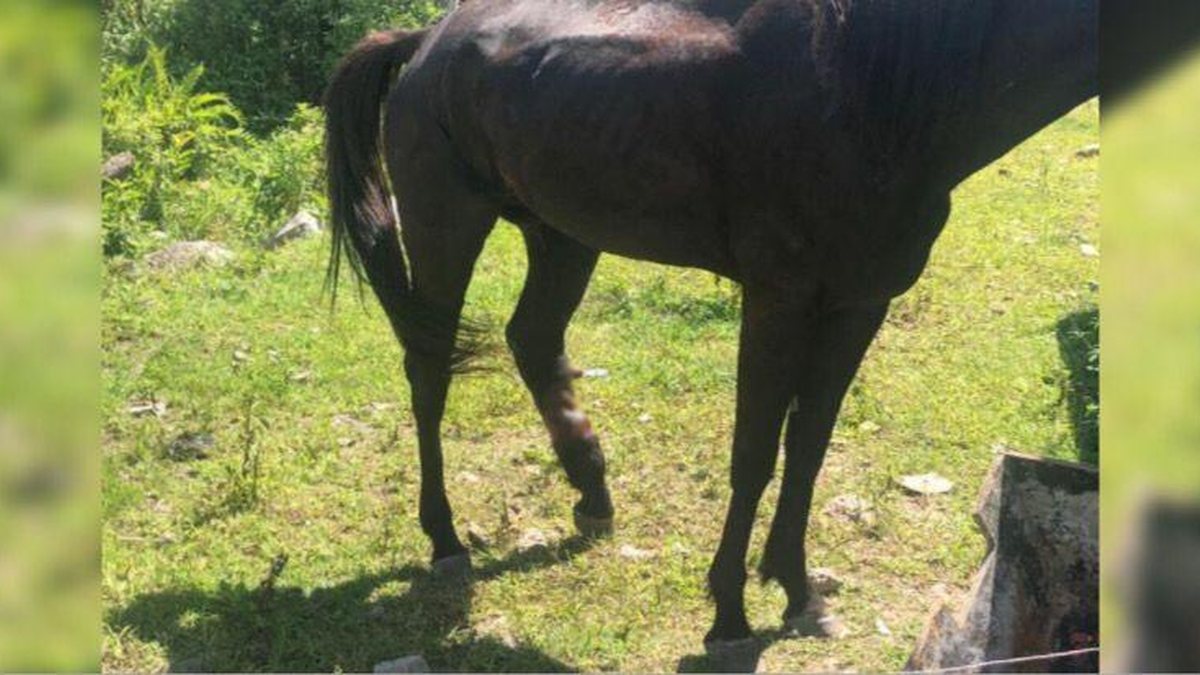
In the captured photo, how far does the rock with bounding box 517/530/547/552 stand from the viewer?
3.90 m

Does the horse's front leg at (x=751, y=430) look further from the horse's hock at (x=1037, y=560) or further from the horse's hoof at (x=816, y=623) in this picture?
the horse's hock at (x=1037, y=560)

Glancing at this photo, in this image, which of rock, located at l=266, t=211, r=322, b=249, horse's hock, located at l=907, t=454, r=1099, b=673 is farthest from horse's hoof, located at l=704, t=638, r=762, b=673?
rock, located at l=266, t=211, r=322, b=249

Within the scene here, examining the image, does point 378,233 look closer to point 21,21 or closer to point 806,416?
point 806,416

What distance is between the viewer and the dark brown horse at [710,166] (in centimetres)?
264

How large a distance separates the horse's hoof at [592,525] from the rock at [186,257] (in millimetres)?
2643

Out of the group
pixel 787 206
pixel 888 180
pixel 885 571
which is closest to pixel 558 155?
pixel 787 206

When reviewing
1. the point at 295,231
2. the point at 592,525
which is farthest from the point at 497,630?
the point at 295,231

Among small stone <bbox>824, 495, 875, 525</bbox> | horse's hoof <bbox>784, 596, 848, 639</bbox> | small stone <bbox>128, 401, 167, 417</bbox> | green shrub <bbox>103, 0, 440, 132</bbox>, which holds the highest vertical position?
green shrub <bbox>103, 0, 440, 132</bbox>

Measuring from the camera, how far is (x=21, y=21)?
1.14m

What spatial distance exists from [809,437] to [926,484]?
963 millimetres

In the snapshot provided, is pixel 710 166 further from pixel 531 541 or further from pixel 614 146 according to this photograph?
pixel 531 541

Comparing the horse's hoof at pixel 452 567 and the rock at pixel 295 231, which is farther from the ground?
the rock at pixel 295 231

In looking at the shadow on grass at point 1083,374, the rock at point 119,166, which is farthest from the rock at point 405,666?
the rock at point 119,166

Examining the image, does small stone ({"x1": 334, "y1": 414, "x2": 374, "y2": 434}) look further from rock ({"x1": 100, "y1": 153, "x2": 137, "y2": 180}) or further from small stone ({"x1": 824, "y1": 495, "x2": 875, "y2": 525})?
rock ({"x1": 100, "y1": 153, "x2": 137, "y2": 180})
